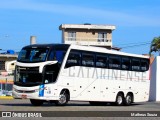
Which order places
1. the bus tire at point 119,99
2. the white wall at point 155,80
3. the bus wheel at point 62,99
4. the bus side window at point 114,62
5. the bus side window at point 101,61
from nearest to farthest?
1. the bus wheel at point 62,99
2. the bus side window at point 101,61
3. the bus side window at point 114,62
4. the bus tire at point 119,99
5. the white wall at point 155,80

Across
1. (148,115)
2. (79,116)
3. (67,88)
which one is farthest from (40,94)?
(148,115)

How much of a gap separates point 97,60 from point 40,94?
4923 millimetres

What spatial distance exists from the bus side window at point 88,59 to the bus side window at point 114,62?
6.44 ft

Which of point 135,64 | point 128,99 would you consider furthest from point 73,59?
point 128,99

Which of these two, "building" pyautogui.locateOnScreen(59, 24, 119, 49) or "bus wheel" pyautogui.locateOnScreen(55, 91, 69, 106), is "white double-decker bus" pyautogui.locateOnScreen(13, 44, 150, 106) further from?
"building" pyautogui.locateOnScreen(59, 24, 119, 49)

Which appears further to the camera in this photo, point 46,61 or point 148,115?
point 46,61

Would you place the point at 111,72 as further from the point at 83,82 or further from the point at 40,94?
the point at 40,94

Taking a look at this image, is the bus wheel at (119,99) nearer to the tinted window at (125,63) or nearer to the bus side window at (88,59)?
the tinted window at (125,63)

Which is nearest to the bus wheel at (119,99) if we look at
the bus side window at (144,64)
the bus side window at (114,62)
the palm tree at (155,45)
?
the bus side window at (114,62)

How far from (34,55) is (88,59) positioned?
371cm

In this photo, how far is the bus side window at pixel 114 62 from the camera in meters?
30.2

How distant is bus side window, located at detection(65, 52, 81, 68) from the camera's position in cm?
2674

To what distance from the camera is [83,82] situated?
93.5 feet

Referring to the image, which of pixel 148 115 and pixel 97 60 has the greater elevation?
pixel 97 60
